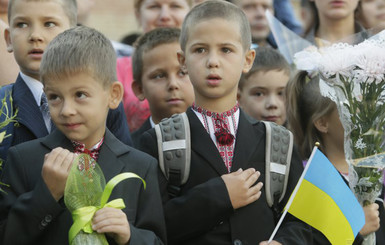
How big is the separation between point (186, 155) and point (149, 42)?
67.6 inches

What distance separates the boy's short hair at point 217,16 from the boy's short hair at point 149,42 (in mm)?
1061

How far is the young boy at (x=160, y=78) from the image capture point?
558cm

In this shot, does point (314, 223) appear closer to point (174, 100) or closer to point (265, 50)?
point (174, 100)

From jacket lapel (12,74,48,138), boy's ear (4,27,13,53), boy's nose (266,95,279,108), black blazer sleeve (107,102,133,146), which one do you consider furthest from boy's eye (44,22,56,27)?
boy's nose (266,95,279,108)

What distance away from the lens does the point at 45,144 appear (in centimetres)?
411

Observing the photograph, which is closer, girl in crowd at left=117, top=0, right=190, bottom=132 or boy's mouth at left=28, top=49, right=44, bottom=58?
boy's mouth at left=28, top=49, right=44, bottom=58

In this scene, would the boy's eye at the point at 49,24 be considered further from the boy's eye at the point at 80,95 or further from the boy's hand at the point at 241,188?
the boy's hand at the point at 241,188

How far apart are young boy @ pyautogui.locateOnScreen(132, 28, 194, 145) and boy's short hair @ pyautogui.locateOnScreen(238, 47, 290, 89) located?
26.1 inches

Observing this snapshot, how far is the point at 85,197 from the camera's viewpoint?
375 cm

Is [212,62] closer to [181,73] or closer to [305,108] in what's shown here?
[181,73]

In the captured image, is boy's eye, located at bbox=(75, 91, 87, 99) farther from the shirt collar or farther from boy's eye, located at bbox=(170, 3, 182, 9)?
boy's eye, located at bbox=(170, 3, 182, 9)

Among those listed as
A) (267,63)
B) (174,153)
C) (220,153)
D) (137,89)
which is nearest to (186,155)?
(174,153)

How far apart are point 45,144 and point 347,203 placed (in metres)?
1.66

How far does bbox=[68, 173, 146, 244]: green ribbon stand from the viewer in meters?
3.66
